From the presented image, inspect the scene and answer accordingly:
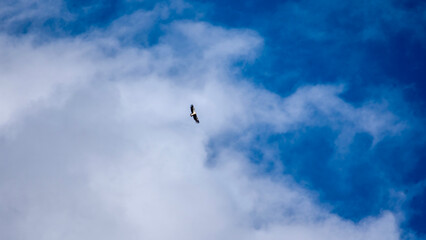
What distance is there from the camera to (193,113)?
146ft
